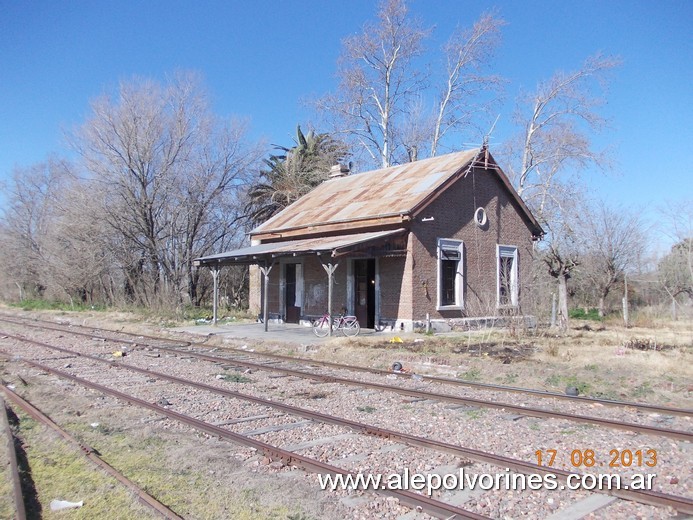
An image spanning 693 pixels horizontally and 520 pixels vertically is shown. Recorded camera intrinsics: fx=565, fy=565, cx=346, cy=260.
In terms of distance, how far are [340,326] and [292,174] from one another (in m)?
20.4

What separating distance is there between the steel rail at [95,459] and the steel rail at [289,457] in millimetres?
1340

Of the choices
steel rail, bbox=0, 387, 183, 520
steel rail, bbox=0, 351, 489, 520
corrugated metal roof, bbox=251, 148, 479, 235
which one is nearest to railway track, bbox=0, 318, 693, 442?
steel rail, bbox=0, 351, 489, 520

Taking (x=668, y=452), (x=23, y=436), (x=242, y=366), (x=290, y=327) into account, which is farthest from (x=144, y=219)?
(x=668, y=452)

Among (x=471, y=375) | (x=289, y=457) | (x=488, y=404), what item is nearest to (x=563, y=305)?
(x=471, y=375)

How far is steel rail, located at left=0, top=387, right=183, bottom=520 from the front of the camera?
452cm

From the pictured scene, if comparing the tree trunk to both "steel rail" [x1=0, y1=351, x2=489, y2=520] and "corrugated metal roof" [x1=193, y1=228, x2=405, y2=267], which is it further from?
"steel rail" [x1=0, y1=351, x2=489, y2=520]

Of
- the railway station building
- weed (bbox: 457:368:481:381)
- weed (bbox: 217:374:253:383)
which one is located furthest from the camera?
the railway station building

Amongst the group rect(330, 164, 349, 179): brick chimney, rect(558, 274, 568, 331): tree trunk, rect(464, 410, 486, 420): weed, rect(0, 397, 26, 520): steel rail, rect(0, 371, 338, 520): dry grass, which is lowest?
rect(0, 371, 338, 520): dry grass

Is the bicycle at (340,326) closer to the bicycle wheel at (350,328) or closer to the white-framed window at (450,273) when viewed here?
the bicycle wheel at (350,328)

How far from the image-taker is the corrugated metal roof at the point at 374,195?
20031mm

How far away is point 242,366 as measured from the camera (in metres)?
13.1

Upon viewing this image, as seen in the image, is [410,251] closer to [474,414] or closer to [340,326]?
[340,326]

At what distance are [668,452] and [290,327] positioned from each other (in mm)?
16882

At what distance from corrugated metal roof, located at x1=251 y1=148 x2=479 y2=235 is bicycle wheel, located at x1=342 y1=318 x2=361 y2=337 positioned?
384cm
